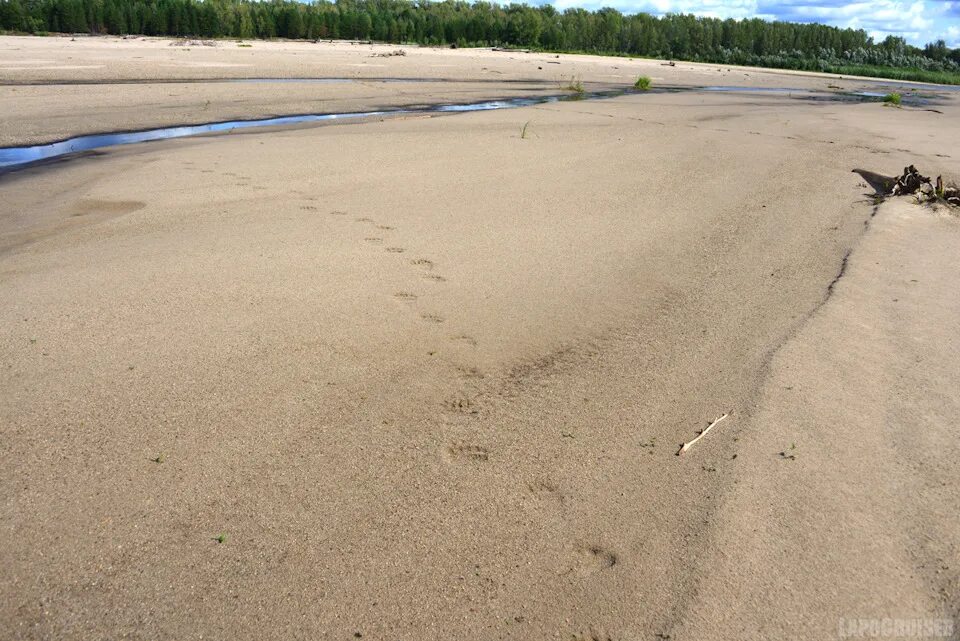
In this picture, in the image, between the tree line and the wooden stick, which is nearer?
the wooden stick

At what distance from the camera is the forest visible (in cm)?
3491

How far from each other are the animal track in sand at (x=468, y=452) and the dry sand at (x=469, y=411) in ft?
0.05

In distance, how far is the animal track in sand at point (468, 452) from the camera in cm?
289

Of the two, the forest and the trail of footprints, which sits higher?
the forest

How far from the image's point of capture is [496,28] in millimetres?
44250

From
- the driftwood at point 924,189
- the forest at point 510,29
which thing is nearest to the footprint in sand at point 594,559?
the driftwood at point 924,189

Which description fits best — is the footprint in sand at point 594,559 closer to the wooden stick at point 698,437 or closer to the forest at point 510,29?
the wooden stick at point 698,437

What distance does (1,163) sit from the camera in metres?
8.26

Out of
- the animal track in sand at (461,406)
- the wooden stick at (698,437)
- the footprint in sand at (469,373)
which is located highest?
the wooden stick at (698,437)

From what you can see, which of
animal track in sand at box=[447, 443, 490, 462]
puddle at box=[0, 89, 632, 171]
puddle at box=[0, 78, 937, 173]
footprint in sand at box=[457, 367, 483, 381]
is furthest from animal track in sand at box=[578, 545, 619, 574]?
puddle at box=[0, 89, 632, 171]

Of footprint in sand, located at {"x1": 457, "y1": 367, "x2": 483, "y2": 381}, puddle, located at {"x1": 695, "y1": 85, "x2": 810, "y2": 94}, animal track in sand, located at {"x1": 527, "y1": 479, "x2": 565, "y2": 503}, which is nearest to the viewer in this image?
animal track in sand, located at {"x1": 527, "y1": 479, "x2": 565, "y2": 503}

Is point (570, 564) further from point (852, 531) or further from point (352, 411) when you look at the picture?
point (352, 411)

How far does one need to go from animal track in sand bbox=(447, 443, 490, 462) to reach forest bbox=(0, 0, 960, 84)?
3797cm

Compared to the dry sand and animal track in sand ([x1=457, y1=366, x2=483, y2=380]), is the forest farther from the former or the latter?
animal track in sand ([x1=457, y1=366, x2=483, y2=380])
